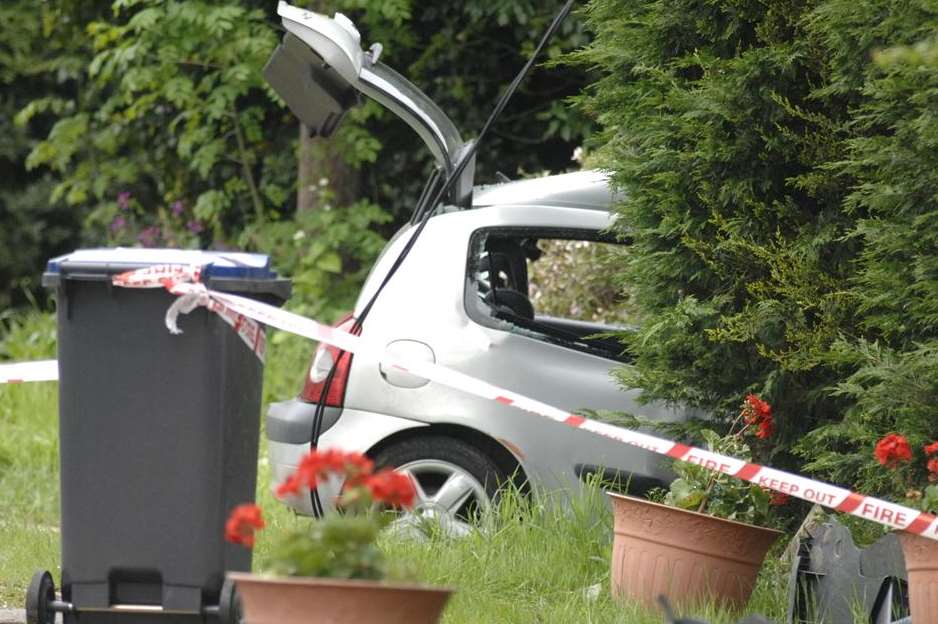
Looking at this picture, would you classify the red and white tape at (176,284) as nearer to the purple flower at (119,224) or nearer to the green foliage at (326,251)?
the green foliage at (326,251)

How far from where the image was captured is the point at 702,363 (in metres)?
5.42

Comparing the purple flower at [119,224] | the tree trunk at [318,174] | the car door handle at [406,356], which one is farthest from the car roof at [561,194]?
the purple flower at [119,224]

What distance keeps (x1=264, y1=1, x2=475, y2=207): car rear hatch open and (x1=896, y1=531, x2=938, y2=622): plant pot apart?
285 centimetres

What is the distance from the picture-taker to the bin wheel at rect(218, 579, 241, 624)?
425cm

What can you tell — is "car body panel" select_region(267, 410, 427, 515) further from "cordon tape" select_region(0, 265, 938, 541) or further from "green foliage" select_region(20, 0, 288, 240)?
"green foliage" select_region(20, 0, 288, 240)

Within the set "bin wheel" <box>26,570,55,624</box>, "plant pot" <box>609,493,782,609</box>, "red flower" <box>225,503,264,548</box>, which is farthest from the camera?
"plant pot" <box>609,493,782,609</box>

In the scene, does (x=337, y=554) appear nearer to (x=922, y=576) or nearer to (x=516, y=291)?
(x=922, y=576)

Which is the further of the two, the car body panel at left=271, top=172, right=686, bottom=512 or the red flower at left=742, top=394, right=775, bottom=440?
the car body panel at left=271, top=172, right=686, bottom=512

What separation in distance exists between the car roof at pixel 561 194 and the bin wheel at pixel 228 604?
2379 mm

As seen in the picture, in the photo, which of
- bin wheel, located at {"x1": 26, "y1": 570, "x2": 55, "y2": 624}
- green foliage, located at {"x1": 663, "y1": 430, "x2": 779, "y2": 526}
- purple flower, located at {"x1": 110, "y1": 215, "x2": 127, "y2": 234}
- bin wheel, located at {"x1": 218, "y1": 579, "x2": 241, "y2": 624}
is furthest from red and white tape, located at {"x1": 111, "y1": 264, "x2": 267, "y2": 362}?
purple flower, located at {"x1": 110, "y1": 215, "x2": 127, "y2": 234}

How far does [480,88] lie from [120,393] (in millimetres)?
8588

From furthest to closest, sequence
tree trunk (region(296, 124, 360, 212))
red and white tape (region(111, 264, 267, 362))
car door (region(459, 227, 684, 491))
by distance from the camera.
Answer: tree trunk (region(296, 124, 360, 212)) → car door (region(459, 227, 684, 491)) → red and white tape (region(111, 264, 267, 362))

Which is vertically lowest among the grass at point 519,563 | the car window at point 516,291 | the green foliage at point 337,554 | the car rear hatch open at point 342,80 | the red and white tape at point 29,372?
the grass at point 519,563

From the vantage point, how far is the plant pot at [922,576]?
383 cm
